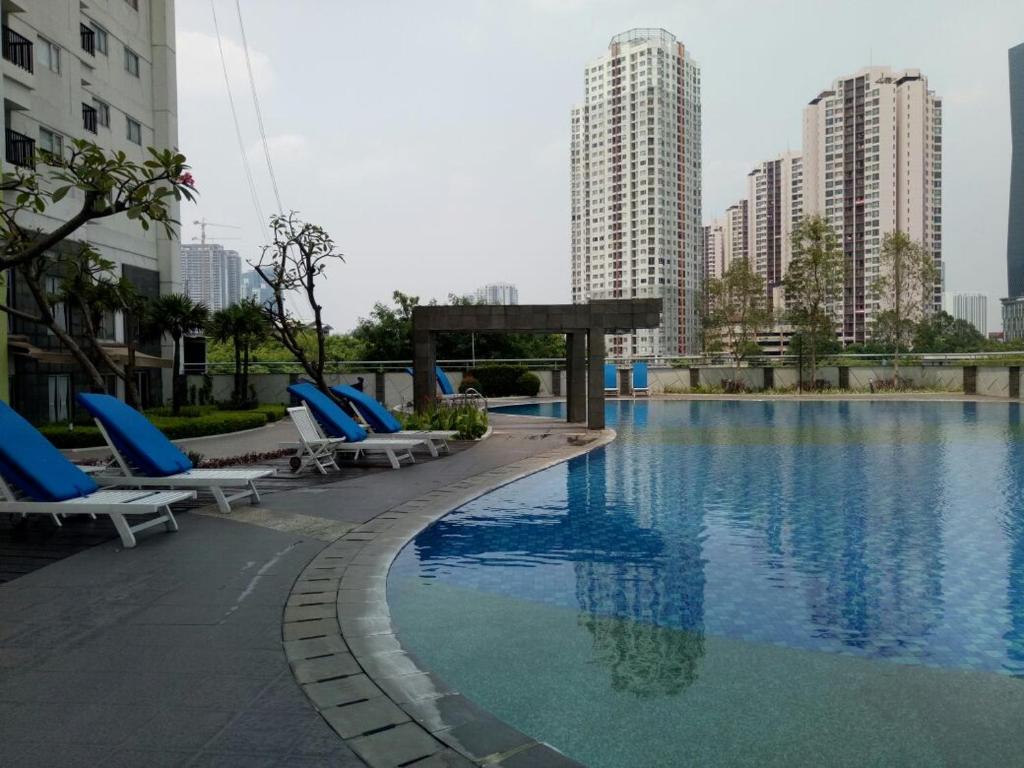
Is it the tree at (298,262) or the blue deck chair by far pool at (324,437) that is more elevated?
the tree at (298,262)

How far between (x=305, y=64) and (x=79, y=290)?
15625mm

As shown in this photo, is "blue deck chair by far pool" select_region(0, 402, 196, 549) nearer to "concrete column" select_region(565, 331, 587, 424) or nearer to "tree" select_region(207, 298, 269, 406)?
"concrete column" select_region(565, 331, 587, 424)

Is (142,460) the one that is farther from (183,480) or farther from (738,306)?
(738,306)

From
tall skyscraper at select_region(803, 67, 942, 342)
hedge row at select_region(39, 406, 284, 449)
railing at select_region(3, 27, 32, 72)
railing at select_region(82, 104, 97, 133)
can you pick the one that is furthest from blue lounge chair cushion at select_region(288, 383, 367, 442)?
tall skyscraper at select_region(803, 67, 942, 342)

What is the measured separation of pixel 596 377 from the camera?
1878 cm

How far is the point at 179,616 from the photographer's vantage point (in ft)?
15.9

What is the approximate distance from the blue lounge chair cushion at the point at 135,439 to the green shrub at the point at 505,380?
25344 millimetres

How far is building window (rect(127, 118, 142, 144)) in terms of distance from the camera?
26867 mm

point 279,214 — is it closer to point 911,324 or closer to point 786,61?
point 786,61

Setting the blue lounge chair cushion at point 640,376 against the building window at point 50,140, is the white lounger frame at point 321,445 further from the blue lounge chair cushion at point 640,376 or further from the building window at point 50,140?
the blue lounge chair cushion at point 640,376

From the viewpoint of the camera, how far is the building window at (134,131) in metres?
26.9

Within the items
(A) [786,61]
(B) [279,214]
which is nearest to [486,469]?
(B) [279,214]

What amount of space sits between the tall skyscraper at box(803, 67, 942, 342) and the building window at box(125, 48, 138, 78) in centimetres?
6207

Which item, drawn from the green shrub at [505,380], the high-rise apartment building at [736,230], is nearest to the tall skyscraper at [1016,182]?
Answer: the high-rise apartment building at [736,230]
